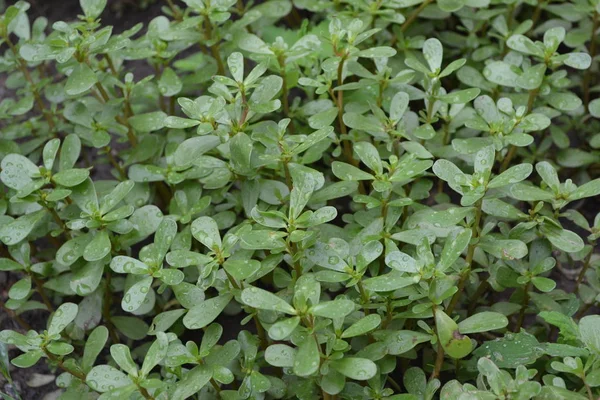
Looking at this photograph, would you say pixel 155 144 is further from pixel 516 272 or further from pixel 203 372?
pixel 516 272

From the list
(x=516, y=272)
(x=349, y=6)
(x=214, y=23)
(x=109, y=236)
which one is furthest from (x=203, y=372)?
(x=349, y=6)

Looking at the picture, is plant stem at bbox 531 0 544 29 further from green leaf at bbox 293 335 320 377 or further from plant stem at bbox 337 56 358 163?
green leaf at bbox 293 335 320 377

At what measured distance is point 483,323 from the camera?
67.7 inches

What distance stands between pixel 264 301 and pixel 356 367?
27 cm

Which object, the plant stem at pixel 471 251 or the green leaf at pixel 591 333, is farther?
the plant stem at pixel 471 251

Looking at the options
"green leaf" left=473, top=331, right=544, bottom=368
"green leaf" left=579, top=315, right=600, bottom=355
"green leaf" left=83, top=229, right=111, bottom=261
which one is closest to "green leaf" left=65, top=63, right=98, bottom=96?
"green leaf" left=83, top=229, right=111, bottom=261

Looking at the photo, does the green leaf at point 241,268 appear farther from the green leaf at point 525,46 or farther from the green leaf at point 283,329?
the green leaf at point 525,46

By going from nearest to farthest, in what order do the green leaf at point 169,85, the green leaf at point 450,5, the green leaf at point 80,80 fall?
the green leaf at point 80,80 → the green leaf at point 169,85 → the green leaf at point 450,5

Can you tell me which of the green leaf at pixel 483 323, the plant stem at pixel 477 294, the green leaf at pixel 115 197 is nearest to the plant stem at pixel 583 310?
the plant stem at pixel 477 294

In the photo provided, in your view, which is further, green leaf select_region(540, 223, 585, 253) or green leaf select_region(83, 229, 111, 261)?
green leaf select_region(83, 229, 111, 261)

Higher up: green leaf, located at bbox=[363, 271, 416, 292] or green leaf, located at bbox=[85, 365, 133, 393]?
green leaf, located at bbox=[363, 271, 416, 292]

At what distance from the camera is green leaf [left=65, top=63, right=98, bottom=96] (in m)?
2.20

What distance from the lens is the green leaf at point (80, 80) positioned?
2203 mm

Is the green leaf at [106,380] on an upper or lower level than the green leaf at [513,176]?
lower
